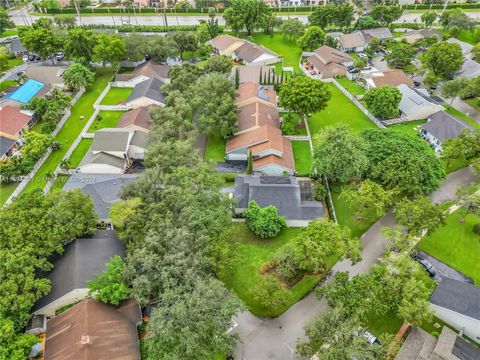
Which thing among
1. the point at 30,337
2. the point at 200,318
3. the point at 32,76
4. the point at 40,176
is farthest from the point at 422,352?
the point at 32,76

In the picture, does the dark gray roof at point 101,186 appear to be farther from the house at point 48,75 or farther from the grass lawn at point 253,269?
the house at point 48,75

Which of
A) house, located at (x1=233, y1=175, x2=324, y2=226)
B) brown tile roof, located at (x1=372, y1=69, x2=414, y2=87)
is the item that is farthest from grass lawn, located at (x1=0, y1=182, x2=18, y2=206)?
brown tile roof, located at (x1=372, y1=69, x2=414, y2=87)

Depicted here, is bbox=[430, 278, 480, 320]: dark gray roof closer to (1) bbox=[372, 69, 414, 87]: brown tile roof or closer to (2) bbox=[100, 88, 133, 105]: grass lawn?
(1) bbox=[372, 69, 414, 87]: brown tile roof

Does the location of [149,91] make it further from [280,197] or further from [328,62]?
[328,62]

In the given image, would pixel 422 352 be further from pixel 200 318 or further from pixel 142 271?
pixel 142 271

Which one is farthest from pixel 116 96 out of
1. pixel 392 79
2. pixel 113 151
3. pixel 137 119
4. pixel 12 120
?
pixel 392 79

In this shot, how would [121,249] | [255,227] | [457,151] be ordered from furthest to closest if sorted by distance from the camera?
[457,151], [255,227], [121,249]
